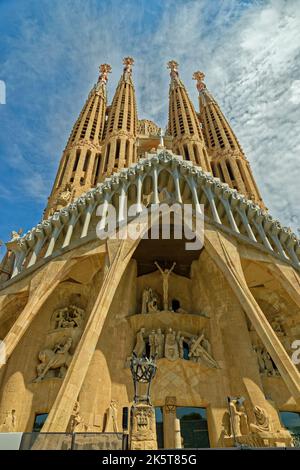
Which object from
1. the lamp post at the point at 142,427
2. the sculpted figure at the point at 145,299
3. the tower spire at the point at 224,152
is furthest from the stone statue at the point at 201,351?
the tower spire at the point at 224,152

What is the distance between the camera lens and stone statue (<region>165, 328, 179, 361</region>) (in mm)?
13078

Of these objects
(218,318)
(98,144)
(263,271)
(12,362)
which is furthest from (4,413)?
(98,144)

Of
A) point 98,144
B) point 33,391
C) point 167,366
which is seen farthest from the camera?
point 98,144

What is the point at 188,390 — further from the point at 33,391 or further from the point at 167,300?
the point at 33,391

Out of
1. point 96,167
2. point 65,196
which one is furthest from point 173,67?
point 65,196

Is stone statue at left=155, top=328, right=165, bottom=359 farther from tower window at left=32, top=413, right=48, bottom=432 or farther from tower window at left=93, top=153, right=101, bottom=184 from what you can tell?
tower window at left=93, top=153, right=101, bottom=184

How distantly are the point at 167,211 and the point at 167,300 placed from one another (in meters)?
4.26

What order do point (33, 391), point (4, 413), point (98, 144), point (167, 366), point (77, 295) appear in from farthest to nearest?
point (98, 144), point (77, 295), point (167, 366), point (33, 391), point (4, 413)

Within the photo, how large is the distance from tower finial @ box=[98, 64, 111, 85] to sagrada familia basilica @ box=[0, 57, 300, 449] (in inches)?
1032

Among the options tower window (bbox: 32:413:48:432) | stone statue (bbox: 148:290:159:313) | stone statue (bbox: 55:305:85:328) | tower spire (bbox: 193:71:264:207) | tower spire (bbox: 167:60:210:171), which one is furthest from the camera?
tower spire (bbox: 167:60:210:171)

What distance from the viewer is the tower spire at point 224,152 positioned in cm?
2473

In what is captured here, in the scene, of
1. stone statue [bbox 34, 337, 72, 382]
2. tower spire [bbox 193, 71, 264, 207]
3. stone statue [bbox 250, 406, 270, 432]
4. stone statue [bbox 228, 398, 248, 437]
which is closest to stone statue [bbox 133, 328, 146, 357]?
stone statue [bbox 34, 337, 72, 382]

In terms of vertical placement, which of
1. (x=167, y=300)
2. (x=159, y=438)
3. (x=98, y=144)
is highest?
(x=98, y=144)

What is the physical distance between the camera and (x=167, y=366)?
12.9m
